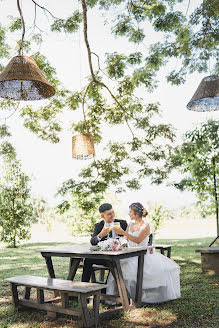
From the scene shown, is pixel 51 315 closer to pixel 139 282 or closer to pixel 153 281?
pixel 139 282

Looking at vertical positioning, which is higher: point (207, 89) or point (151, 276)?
point (207, 89)

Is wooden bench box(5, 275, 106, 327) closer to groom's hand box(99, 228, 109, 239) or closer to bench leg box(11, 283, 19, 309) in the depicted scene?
bench leg box(11, 283, 19, 309)

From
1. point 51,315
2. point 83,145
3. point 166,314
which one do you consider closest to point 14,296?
point 51,315

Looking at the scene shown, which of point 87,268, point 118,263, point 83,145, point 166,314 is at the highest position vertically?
point 83,145

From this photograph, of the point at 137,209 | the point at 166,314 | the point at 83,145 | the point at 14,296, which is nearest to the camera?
the point at 166,314

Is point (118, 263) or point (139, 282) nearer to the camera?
point (118, 263)

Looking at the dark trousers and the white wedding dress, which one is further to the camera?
the dark trousers

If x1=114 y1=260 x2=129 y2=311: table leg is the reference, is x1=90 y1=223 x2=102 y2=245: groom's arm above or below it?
above

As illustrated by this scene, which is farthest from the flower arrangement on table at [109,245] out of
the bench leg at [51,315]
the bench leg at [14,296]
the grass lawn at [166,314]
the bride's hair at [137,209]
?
the bench leg at [14,296]

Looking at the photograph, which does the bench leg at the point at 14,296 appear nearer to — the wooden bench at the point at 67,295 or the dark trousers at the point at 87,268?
the wooden bench at the point at 67,295

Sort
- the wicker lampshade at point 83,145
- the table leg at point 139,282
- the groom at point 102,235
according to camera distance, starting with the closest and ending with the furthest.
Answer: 1. the table leg at point 139,282
2. the groom at point 102,235
3. the wicker lampshade at point 83,145

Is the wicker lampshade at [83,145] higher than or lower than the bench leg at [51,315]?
higher

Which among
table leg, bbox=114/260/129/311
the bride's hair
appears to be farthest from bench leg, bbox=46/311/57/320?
the bride's hair

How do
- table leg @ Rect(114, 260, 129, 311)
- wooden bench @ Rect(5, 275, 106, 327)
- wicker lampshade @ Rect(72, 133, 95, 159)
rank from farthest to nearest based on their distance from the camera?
1. wicker lampshade @ Rect(72, 133, 95, 159)
2. table leg @ Rect(114, 260, 129, 311)
3. wooden bench @ Rect(5, 275, 106, 327)
